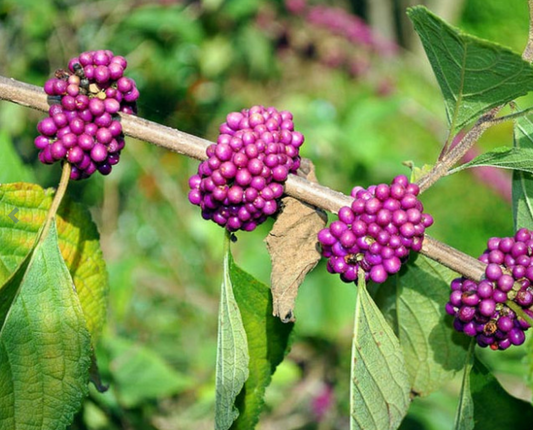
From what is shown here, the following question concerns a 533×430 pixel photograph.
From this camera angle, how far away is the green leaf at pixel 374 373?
38.3 inches

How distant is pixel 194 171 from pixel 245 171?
3.49 meters

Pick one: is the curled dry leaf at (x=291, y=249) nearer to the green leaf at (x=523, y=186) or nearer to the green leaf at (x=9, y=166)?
the green leaf at (x=523, y=186)

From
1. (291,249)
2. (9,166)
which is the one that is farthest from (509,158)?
(9,166)

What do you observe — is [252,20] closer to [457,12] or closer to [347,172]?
[347,172]

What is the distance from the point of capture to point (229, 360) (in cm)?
104

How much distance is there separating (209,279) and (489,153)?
9.54ft

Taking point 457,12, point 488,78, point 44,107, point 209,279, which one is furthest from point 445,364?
point 457,12

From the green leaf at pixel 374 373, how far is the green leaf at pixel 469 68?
1.03 ft

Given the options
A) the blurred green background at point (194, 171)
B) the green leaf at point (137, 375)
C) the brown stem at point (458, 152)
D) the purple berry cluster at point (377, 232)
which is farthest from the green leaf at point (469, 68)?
the green leaf at point (137, 375)

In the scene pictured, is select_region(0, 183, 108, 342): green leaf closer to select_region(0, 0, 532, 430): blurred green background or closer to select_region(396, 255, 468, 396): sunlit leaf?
select_region(0, 0, 532, 430): blurred green background

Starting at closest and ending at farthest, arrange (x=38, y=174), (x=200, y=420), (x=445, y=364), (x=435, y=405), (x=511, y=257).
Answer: (x=511, y=257) → (x=445, y=364) → (x=435, y=405) → (x=200, y=420) → (x=38, y=174)

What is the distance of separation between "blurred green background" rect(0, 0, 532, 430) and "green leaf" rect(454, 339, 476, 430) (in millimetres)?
627

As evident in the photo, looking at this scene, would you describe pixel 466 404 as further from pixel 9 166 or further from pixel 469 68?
pixel 9 166

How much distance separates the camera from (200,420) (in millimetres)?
2762
